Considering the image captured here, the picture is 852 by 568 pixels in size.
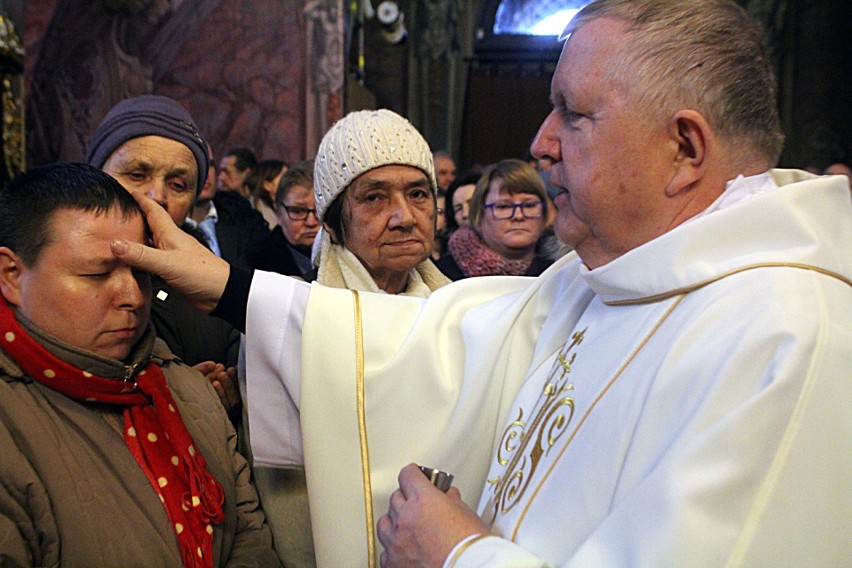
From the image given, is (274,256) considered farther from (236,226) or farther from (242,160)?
(242,160)

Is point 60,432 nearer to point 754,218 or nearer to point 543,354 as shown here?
point 543,354

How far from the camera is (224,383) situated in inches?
91.7

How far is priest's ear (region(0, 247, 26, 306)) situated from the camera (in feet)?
6.09

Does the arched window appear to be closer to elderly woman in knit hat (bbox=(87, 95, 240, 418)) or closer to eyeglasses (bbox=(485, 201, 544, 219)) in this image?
eyeglasses (bbox=(485, 201, 544, 219))

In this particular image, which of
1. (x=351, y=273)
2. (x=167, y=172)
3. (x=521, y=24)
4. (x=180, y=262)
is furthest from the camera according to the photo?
(x=521, y=24)

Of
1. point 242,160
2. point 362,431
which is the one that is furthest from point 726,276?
point 242,160

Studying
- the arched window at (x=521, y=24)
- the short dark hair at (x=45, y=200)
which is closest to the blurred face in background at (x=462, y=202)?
the short dark hair at (x=45, y=200)

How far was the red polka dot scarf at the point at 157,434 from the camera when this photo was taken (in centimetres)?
178

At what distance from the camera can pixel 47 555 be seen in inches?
65.8

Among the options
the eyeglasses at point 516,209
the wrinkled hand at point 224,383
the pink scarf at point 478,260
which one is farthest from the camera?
the eyeglasses at point 516,209

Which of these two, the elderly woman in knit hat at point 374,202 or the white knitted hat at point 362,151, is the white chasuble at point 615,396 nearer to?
the elderly woman in knit hat at point 374,202

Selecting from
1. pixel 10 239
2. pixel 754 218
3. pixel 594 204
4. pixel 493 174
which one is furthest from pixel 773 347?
pixel 493 174

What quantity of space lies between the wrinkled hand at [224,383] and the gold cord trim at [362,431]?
1.55ft

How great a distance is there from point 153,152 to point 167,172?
71 mm
